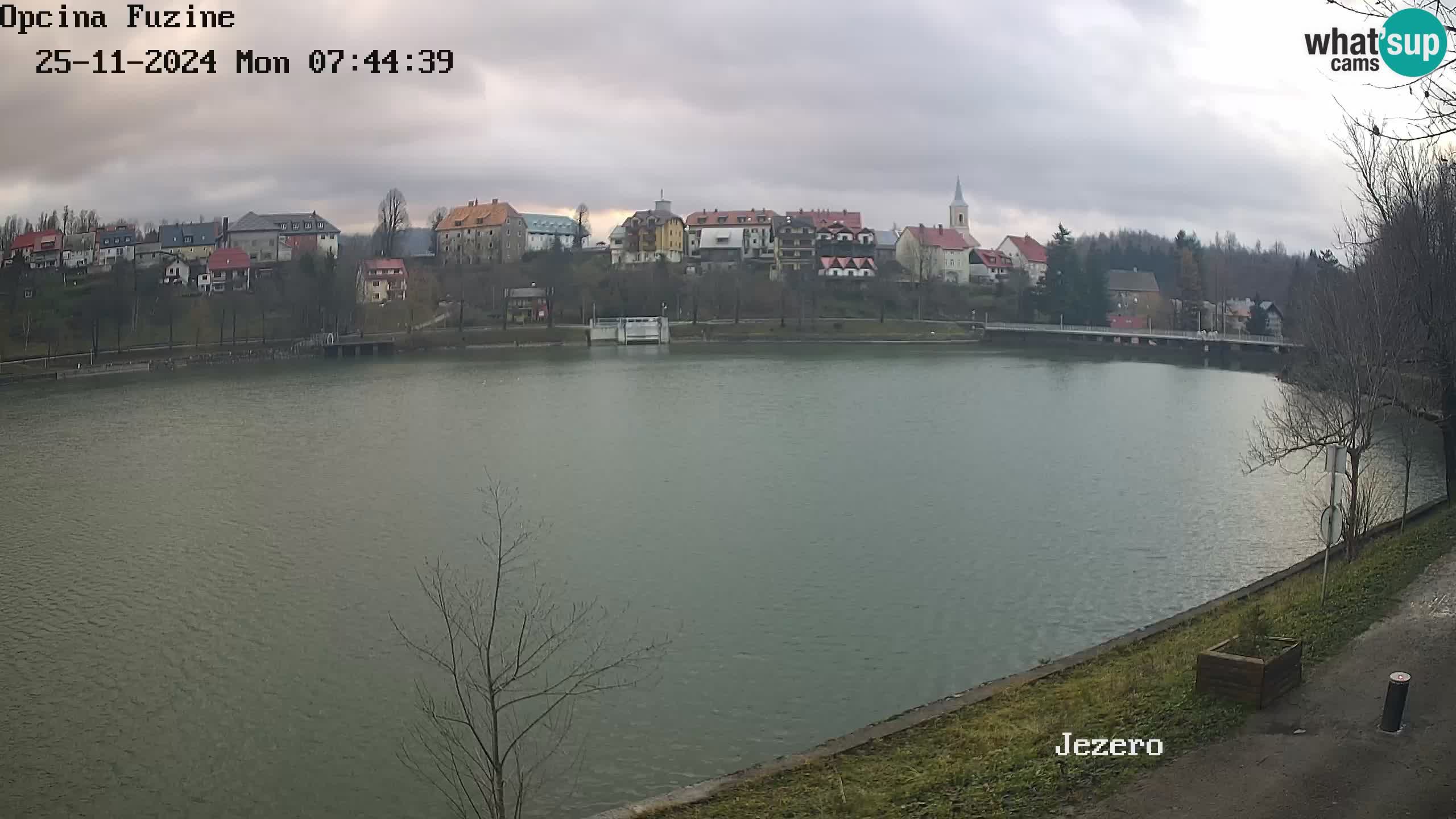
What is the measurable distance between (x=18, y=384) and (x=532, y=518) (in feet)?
119

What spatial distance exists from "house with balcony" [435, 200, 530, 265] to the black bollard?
259 feet

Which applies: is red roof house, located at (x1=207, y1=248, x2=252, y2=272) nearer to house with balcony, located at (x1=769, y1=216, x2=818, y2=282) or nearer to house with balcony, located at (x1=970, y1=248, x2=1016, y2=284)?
house with balcony, located at (x1=769, y1=216, x2=818, y2=282)

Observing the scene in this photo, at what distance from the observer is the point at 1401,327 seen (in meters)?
12.2

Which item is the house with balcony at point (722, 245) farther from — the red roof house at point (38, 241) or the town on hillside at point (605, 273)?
the red roof house at point (38, 241)

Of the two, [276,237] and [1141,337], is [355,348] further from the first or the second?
[1141,337]

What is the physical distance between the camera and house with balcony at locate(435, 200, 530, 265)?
275 ft

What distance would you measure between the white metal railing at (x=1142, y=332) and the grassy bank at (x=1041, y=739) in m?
47.0

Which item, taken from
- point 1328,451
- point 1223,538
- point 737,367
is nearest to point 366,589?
point 1328,451

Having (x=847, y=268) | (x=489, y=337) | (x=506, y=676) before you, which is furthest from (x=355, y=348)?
(x=506, y=676)

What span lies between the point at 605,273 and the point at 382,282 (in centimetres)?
1585

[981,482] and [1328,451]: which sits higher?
[1328,451]

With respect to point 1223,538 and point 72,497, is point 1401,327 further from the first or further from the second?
point 72,497

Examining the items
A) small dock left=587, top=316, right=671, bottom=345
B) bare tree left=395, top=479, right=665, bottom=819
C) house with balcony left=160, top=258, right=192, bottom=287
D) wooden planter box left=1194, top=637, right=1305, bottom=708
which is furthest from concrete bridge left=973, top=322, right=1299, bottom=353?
house with balcony left=160, top=258, right=192, bottom=287

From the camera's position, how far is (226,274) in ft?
233
